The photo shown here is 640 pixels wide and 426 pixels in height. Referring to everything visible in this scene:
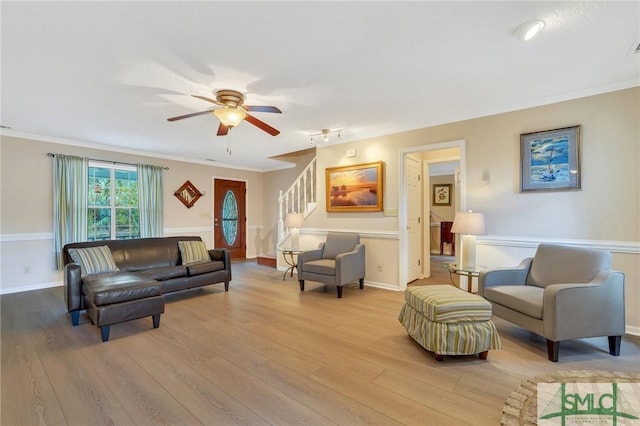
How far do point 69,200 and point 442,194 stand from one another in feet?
28.6

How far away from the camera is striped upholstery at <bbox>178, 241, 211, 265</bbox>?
439 cm

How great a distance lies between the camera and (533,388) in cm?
188

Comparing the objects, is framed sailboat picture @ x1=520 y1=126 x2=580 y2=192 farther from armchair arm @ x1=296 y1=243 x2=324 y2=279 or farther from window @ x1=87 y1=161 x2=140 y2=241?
window @ x1=87 y1=161 x2=140 y2=241

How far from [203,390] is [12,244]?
15.3ft

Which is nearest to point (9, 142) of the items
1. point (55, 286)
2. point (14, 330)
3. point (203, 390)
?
point (55, 286)

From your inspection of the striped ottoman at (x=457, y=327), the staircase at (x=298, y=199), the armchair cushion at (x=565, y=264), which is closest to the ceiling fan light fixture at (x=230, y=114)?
the striped ottoman at (x=457, y=327)

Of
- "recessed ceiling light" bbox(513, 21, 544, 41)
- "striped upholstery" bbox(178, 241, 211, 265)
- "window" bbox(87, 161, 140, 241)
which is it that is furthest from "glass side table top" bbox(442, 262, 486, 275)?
"window" bbox(87, 161, 140, 241)

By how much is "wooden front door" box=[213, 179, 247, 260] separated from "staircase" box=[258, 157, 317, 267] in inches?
43.8

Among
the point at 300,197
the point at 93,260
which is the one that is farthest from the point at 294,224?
the point at 93,260

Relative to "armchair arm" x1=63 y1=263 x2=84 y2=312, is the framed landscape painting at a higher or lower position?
higher

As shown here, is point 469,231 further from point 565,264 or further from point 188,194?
point 188,194

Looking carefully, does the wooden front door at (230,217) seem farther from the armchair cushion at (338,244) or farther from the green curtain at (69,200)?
the armchair cushion at (338,244)

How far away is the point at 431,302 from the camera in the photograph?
2.36 meters

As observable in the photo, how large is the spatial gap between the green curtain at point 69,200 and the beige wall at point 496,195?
0.16 m
